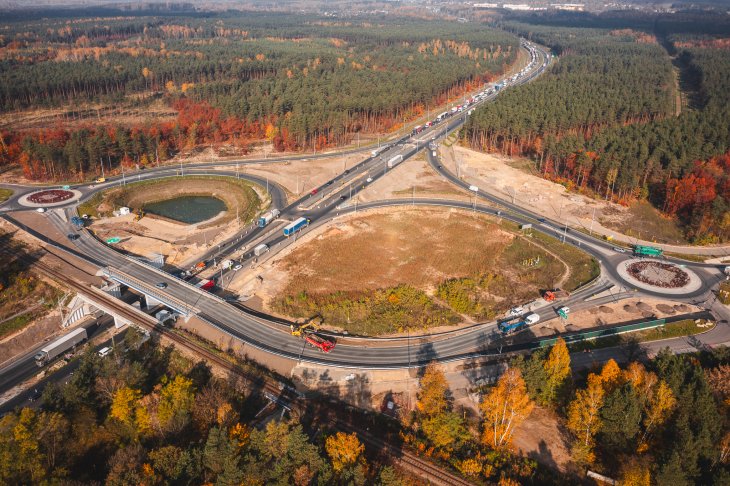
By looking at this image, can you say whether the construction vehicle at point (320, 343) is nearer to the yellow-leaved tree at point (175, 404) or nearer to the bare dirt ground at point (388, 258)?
the bare dirt ground at point (388, 258)

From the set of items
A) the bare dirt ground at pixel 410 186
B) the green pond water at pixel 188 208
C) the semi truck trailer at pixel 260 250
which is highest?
the bare dirt ground at pixel 410 186

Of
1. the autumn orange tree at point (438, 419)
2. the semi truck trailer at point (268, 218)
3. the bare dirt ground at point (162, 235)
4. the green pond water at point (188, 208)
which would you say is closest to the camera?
the autumn orange tree at point (438, 419)

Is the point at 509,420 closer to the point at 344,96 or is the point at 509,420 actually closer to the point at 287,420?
the point at 287,420

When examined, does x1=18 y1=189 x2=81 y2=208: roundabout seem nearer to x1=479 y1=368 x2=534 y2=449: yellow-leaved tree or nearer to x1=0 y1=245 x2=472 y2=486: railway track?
x1=0 y1=245 x2=472 y2=486: railway track

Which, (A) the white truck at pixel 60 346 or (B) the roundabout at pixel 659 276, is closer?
(A) the white truck at pixel 60 346

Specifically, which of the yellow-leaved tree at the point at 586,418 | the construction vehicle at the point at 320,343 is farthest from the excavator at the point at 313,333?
the yellow-leaved tree at the point at 586,418

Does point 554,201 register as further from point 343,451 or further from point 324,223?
point 343,451

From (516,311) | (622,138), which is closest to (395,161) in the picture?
(622,138)
